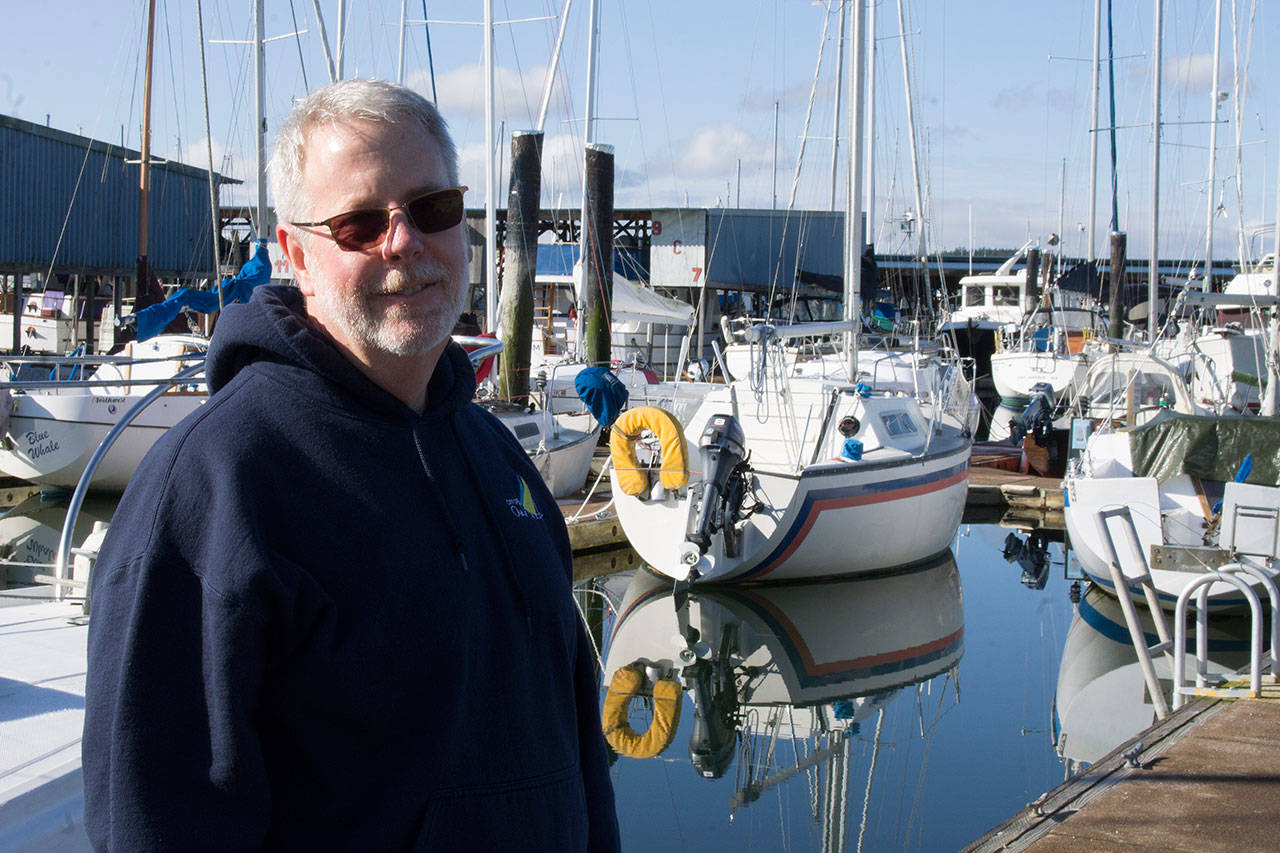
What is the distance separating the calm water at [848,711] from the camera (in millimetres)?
6957

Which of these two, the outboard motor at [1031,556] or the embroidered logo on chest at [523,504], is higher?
the embroidered logo on chest at [523,504]

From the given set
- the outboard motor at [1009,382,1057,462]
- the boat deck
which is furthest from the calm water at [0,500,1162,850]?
the outboard motor at [1009,382,1057,462]

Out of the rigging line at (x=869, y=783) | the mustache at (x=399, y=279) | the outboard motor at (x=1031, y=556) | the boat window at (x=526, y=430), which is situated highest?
the mustache at (x=399, y=279)

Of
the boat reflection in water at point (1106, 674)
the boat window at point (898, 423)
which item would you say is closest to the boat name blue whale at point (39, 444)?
the boat window at point (898, 423)

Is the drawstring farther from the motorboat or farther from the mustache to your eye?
the motorboat

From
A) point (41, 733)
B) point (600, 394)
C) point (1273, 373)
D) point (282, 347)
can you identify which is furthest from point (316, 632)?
point (1273, 373)

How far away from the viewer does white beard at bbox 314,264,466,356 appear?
1.59m

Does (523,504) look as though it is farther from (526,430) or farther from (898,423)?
(526,430)

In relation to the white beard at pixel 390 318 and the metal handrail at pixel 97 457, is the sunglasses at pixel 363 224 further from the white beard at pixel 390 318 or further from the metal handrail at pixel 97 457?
the metal handrail at pixel 97 457

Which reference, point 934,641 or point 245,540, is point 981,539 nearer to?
point 934,641

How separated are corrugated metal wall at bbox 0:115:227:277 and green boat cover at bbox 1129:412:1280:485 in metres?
22.2

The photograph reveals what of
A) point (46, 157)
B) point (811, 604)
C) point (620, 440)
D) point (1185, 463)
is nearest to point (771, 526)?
point (811, 604)

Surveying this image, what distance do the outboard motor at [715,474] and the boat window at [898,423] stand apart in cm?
206

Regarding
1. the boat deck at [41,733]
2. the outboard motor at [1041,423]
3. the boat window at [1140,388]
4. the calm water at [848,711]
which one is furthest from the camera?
the outboard motor at [1041,423]
